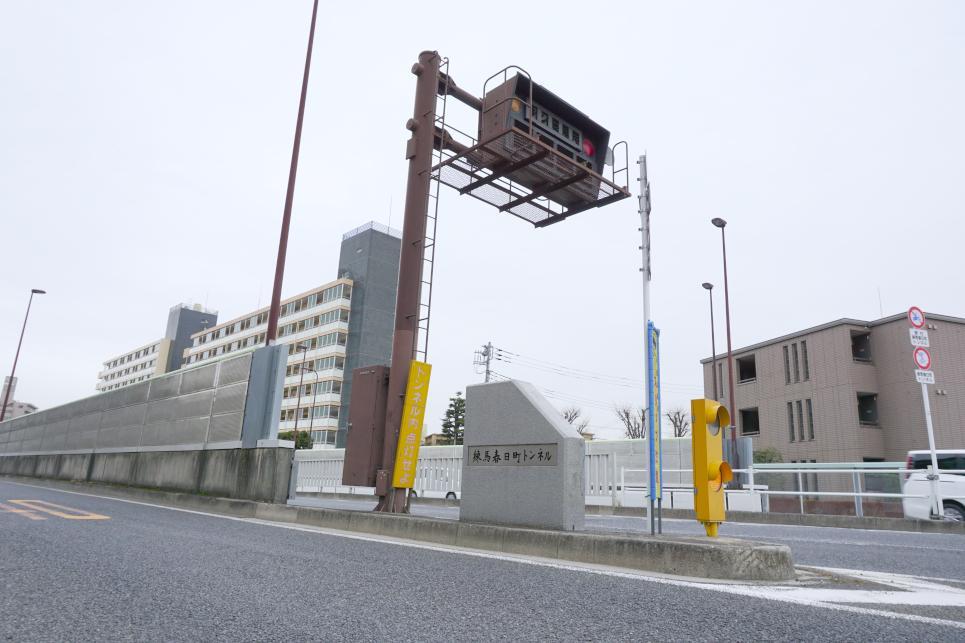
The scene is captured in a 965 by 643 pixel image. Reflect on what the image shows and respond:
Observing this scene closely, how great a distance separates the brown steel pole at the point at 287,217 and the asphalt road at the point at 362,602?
741 cm

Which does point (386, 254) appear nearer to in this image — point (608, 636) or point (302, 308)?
point (302, 308)

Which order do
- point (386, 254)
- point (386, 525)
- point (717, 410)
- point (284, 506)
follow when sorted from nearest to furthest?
point (717, 410), point (386, 525), point (284, 506), point (386, 254)

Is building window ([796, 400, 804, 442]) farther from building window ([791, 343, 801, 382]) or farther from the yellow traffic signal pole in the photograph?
the yellow traffic signal pole

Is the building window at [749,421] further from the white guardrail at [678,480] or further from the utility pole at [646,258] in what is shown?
the utility pole at [646,258]

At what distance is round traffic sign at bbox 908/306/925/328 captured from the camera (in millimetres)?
12664

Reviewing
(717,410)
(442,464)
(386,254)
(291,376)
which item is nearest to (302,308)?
(291,376)

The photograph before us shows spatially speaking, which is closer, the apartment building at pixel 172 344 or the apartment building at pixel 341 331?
the apartment building at pixel 341 331

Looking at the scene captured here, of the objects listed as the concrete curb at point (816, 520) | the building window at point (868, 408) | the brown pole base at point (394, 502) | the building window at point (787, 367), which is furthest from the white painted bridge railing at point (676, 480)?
the building window at point (868, 408)

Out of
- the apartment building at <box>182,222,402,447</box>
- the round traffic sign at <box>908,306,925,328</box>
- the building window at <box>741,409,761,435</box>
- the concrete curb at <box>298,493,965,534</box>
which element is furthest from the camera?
the apartment building at <box>182,222,402,447</box>

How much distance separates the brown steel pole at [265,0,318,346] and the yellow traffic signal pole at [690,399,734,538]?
338 inches

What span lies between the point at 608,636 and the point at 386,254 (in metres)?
71.3

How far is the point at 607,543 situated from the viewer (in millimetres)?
5543

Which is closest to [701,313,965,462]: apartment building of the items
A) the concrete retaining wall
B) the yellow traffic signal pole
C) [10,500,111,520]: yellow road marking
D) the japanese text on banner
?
the japanese text on banner

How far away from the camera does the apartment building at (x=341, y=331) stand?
68.6 m
